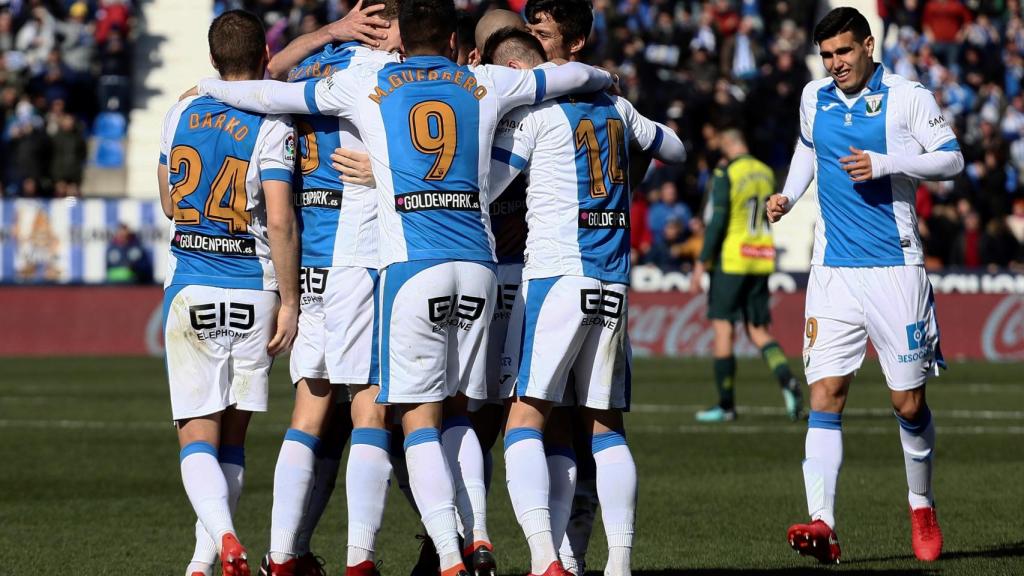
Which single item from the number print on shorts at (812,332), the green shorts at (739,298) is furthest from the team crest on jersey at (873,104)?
the green shorts at (739,298)

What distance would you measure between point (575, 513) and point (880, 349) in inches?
72.4

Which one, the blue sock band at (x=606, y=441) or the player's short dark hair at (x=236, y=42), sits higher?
the player's short dark hair at (x=236, y=42)

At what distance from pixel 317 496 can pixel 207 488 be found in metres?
0.95

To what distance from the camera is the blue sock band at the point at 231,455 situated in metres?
6.96

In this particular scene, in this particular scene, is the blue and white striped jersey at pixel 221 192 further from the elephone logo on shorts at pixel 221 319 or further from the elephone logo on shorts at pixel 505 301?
the elephone logo on shorts at pixel 505 301

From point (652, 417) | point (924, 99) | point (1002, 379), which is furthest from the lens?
point (1002, 379)

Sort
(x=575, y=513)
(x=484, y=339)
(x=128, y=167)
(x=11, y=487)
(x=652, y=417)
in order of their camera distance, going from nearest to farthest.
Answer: (x=484, y=339) < (x=575, y=513) < (x=11, y=487) < (x=652, y=417) < (x=128, y=167)

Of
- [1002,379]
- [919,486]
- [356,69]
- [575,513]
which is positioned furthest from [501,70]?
[1002,379]

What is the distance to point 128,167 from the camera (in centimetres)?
2939

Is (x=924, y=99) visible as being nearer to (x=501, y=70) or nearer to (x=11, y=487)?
(x=501, y=70)

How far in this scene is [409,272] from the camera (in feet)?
20.9

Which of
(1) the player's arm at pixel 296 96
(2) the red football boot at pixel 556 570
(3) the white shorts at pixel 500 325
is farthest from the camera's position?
(3) the white shorts at pixel 500 325

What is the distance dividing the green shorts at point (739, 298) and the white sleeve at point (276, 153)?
28.5 ft

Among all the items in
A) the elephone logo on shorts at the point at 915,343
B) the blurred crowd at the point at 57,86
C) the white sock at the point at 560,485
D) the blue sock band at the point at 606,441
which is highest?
the blurred crowd at the point at 57,86
